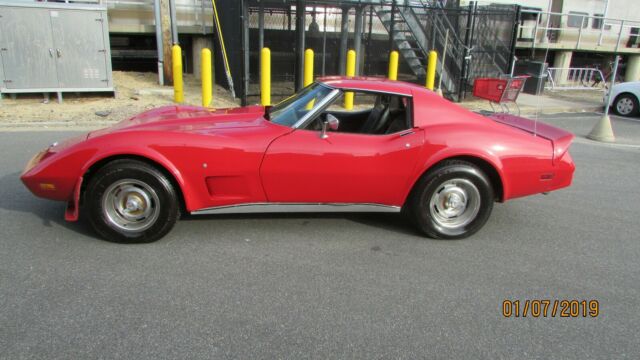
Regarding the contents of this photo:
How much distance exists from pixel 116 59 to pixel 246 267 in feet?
45.2

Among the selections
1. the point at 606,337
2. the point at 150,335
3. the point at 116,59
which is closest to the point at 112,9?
the point at 116,59

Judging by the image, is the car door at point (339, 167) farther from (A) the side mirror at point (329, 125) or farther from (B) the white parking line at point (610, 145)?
(B) the white parking line at point (610, 145)

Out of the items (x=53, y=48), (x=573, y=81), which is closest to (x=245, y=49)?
(x=53, y=48)

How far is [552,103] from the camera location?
14.3 m

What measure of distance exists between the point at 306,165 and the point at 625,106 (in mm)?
12182

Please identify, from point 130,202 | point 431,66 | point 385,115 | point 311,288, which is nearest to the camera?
point 311,288

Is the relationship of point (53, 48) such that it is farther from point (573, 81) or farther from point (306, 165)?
point (573, 81)

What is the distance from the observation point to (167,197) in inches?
151

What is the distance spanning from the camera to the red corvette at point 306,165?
383 centimetres

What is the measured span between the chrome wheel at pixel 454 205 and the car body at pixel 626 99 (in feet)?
34.6

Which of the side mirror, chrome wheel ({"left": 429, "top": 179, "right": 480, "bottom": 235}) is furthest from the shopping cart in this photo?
the side mirror

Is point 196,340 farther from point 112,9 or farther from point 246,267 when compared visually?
point 112,9

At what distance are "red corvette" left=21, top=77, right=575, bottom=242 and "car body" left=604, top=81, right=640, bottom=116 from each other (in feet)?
33.2

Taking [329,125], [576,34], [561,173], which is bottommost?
[561,173]
